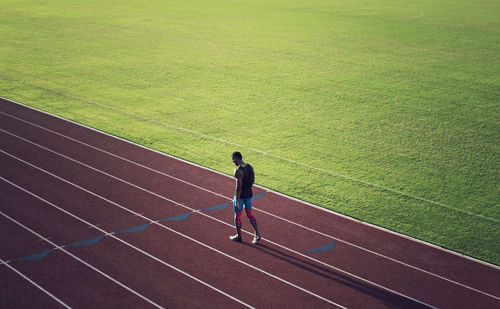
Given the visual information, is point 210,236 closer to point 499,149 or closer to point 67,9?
point 499,149

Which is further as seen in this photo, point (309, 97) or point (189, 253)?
point (309, 97)

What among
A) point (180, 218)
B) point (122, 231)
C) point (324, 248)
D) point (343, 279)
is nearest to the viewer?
point (343, 279)

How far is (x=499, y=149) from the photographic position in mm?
14352

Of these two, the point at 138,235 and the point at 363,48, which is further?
the point at 363,48

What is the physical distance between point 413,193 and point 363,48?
1749 centimetres

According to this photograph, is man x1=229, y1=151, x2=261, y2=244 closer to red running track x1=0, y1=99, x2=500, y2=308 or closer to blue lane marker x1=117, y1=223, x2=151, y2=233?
red running track x1=0, y1=99, x2=500, y2=308

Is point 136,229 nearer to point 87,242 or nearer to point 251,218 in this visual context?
point 87,242

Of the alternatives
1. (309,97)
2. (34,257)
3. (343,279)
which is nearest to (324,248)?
(343,279)

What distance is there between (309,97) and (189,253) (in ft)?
37.9

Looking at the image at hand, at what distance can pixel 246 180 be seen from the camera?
28.1ft

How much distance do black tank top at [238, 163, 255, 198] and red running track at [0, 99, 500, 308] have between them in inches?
42.5

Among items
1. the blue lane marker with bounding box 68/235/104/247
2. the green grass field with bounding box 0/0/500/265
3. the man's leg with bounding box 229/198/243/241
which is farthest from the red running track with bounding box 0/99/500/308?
the green grass field with bounding box 0/0/500/265

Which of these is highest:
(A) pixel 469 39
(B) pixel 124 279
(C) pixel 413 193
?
(A) pixel 469 39

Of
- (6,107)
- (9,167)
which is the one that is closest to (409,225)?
(9,167)
